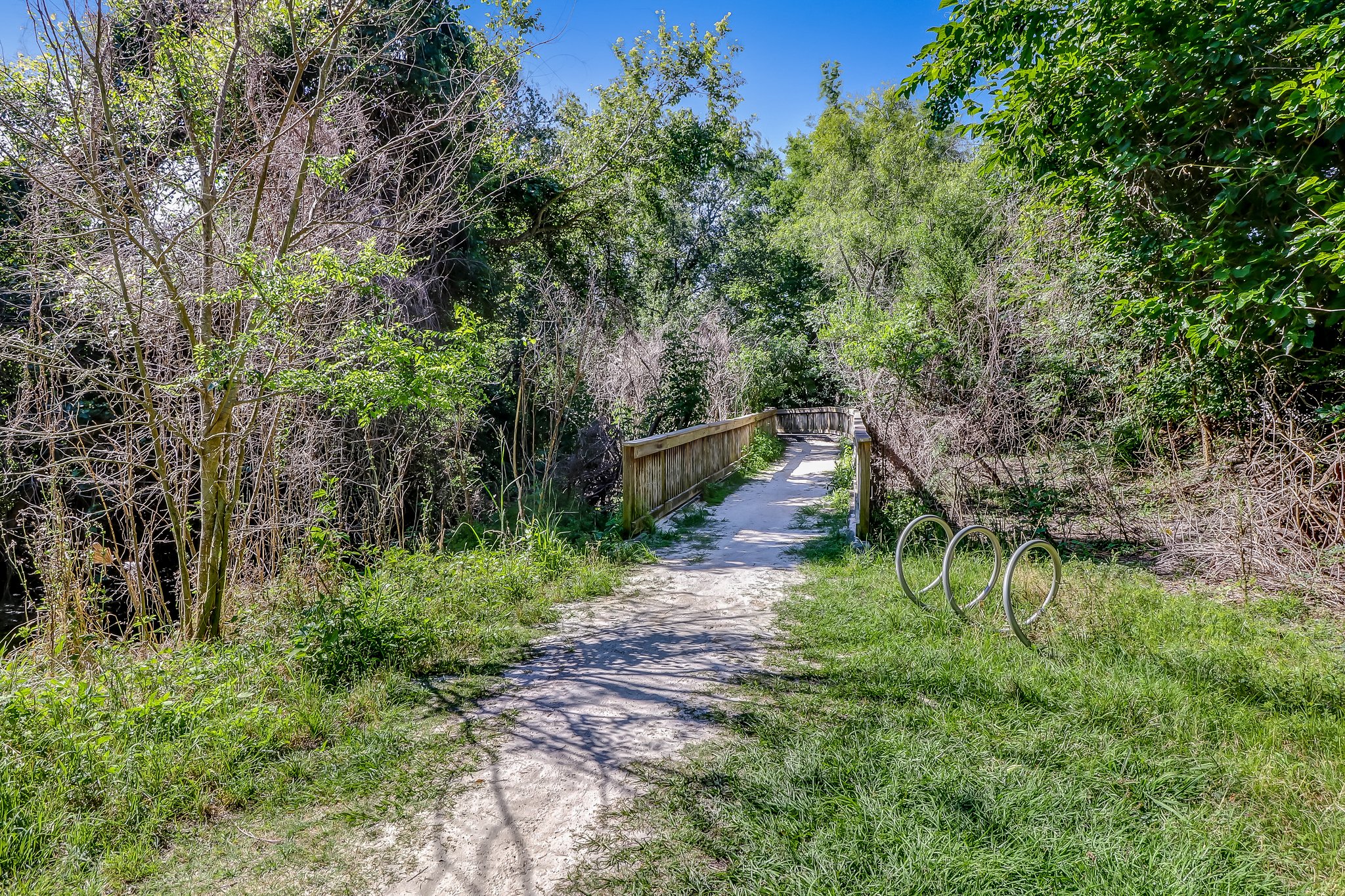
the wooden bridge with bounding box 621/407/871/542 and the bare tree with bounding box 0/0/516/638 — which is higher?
the bare tree with bounding box 0/0/516/638

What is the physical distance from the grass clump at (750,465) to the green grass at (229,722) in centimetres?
629

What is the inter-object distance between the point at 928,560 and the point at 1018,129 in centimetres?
439

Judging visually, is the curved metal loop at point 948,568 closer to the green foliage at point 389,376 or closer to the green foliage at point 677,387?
the green foliage at point 389,376

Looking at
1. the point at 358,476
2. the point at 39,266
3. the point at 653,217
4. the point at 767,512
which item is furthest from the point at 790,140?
the point at 39,266

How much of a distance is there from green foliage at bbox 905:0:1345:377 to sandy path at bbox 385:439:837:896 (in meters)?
4.17

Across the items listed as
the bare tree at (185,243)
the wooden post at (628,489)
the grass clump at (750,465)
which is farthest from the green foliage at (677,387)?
the bare tree at (185,243)

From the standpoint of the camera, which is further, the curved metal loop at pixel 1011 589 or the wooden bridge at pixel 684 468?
the wooden bridge at pixel 684 468

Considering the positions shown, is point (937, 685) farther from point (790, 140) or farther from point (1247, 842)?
point (790, 140)

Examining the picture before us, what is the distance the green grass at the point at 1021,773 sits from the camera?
6.98ft

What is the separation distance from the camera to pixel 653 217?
14.7m

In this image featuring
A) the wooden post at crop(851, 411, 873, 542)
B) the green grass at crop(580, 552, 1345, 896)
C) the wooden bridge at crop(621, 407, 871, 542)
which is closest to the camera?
the green grass at crop(580, 552, 1345, 896)

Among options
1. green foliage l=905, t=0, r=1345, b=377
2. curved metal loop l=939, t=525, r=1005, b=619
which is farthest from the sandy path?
green foliage l=905, t=0, r=1345, b=377

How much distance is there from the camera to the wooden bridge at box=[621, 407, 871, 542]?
7371mm

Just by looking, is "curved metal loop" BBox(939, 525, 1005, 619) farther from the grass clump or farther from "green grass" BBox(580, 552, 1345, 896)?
the grass clump
